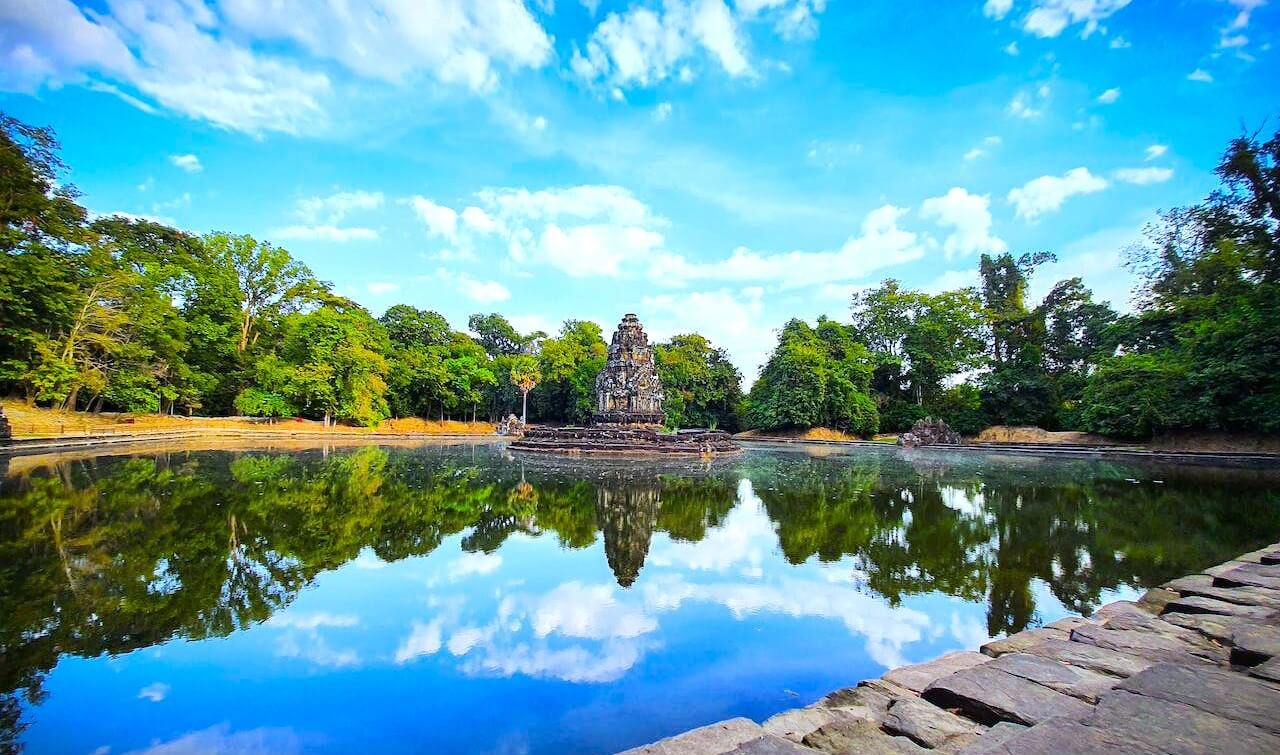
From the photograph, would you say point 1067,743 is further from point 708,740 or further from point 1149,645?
point 1149,645

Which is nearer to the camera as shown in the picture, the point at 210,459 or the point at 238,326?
the point at 210,459

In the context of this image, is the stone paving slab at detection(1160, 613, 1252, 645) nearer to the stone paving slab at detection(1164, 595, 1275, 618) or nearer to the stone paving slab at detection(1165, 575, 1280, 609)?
the stone paving slab at detection(1164, 595, 1275, 618)

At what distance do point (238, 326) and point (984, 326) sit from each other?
4970 centimetres

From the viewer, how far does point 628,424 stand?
2488 centimetres

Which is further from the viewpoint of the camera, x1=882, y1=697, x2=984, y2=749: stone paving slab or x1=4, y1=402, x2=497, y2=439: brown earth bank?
x1=4, y1=402, x2=497, y2=439: brown earth bank

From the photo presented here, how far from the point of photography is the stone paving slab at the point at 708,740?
204cm

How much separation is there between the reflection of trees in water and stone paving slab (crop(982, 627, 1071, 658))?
A: 0.50m

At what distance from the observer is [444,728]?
2.70 m

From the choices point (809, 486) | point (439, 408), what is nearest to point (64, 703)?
point (809, 486)

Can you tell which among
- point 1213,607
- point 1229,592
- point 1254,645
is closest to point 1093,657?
point 1254,645

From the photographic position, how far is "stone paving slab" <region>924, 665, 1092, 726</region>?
2213mm

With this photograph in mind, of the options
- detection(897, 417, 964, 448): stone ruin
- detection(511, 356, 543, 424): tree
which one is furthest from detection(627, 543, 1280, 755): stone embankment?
detection(511, 356, 543, 424): tree

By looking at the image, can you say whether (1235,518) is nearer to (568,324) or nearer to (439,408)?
(439,408)

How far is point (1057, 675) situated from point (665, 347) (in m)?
44.7
